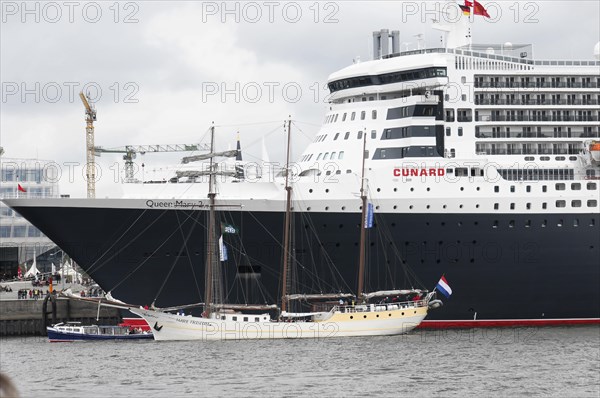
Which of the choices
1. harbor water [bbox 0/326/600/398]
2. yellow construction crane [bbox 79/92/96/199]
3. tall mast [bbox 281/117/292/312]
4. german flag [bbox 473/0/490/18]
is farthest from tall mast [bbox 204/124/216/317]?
yellow construction crane [bbox 79/92/96/199]

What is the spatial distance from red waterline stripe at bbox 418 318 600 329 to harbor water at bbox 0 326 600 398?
43cm

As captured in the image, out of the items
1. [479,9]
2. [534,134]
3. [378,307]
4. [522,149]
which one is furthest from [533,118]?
[378,307]

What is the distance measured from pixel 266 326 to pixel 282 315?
34.0 inches

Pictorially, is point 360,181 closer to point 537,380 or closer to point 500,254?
point 500,254

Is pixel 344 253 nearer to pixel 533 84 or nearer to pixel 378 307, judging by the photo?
pixel 378 307

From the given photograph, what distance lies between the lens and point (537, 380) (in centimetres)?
3900

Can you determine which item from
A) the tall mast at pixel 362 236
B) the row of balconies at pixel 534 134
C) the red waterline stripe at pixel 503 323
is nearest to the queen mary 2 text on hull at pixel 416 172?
the tall mast at pixel 362 236

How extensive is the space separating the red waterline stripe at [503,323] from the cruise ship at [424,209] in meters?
0.09

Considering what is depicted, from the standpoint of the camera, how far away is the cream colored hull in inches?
2024

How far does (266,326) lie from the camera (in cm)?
5159

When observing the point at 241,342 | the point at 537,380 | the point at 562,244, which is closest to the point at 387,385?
the point at 537,380

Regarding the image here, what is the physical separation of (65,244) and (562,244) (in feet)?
68.9

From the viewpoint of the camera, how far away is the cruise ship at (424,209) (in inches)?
2030

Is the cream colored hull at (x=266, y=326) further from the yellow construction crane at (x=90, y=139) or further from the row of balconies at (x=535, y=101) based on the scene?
the yellow construction crane at (x=90, y=139)
